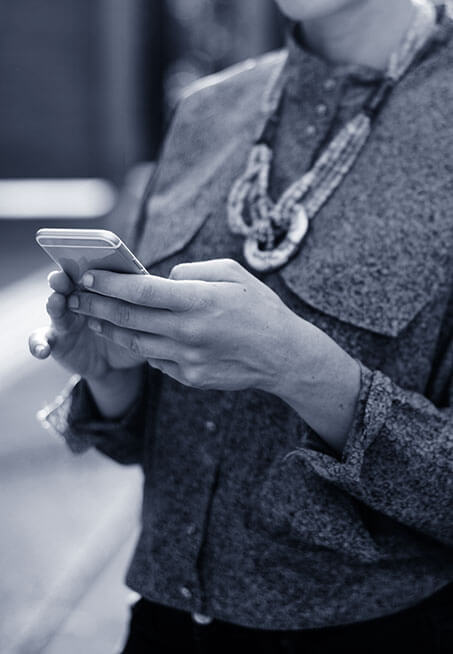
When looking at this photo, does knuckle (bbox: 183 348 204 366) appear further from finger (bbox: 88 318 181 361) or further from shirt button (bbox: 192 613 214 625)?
shirt button (bbox: 192 613 214 625)

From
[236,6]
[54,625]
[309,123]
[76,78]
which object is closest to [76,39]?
[76,78]

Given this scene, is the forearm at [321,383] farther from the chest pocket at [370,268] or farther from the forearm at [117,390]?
the forearm at [117,390]

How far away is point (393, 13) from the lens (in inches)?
52.0

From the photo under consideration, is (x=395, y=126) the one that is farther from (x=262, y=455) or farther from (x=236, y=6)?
(x=236, y=6)

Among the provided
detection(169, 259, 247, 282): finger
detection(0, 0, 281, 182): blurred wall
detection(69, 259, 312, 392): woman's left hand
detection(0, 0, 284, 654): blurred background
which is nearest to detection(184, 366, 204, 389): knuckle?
detection(69, 259, 312, 392): woman's left hand

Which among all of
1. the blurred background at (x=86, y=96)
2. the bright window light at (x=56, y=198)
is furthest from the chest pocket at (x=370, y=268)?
the bright window light at (x=56, y=198)

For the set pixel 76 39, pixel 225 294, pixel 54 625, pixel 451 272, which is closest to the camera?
pixel 225 294

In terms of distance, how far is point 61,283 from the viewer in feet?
3.54

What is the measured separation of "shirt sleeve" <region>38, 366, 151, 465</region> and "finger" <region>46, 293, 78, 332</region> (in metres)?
0.27

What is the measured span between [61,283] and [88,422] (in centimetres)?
Result: 43

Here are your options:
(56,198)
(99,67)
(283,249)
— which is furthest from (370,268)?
(99,67)

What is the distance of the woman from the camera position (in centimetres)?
106

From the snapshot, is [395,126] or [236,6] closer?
[395,126]

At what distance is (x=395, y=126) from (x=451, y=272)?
26 centimetres
